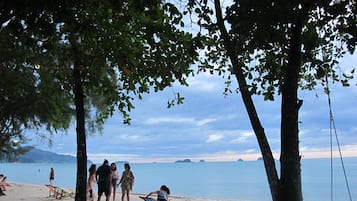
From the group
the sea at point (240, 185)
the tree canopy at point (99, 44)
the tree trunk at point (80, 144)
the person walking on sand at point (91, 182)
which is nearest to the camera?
the tree canopy at point (99, 44)

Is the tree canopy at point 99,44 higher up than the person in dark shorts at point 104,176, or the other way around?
the tree canopy at point 99,44

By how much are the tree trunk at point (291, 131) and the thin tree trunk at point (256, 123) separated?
11 cm

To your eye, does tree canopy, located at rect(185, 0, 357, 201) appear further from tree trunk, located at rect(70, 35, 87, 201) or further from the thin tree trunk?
tree trunk, located at rect(70, 35, 87, 201)

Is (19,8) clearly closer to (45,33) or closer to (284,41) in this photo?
(45,33)

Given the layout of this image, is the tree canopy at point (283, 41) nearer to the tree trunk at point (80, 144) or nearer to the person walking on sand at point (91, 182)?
the tree trunk at point (80, 144)

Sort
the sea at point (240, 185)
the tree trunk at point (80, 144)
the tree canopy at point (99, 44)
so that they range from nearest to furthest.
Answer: the tree canopy at point (99, 44), the tree trunk at point (80, 144), the sea at point (240, 185)

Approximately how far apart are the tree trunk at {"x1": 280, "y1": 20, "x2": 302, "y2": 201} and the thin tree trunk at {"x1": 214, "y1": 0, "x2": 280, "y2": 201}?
106 millimetres

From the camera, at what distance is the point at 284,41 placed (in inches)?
259

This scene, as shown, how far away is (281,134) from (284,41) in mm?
1325

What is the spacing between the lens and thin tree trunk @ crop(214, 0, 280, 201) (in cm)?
601

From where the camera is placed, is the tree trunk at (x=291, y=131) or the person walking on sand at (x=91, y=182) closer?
the tree trunk at (x=291, y=131)

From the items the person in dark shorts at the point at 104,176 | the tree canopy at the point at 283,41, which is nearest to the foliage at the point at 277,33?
the tree canopy at the point at 283,41

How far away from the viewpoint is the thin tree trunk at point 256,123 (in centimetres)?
601

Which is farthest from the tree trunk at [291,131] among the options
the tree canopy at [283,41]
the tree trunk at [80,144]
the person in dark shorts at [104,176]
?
the person in dark shorts at [104,176]
